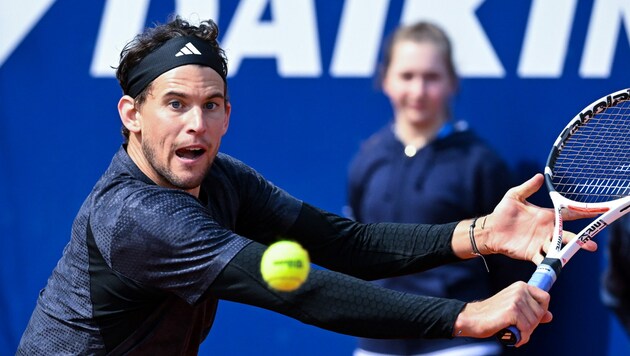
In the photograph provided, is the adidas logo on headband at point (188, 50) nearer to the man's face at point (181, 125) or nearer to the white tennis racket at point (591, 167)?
the man's face at point (181, 125)

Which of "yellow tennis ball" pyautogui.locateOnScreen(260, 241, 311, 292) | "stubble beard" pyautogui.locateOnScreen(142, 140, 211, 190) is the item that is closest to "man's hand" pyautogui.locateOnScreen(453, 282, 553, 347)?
"yellow tennis ball" pyautogui.locateOnScreen(260, 241, 311, 292)

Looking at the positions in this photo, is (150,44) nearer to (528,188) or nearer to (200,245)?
(200,245)

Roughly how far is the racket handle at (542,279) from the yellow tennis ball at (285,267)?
0.61 meters

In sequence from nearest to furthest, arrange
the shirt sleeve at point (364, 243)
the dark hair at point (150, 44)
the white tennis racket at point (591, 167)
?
the white tennis racket at point (591, 167) → the dark hair at point (150, 44) → the shirt sleeve at point (364, 243)

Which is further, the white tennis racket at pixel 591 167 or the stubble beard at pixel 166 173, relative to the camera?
the stubble beard at pixel 166 173

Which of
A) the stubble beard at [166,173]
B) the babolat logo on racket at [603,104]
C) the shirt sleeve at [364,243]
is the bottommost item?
the shirt sleeve at [364,243]

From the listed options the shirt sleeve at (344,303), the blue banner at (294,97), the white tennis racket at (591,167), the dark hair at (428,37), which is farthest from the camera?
the blue banner at (294,97)

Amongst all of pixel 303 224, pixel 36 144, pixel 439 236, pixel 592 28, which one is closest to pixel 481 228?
pixel 439 236

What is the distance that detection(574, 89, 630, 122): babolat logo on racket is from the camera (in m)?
4.18

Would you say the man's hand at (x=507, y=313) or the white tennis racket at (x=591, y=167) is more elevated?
the white tennis racket at (x=591, y=167)

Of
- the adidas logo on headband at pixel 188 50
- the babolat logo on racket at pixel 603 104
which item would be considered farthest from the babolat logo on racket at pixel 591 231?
the adidas logo on headband at pixel 188 50

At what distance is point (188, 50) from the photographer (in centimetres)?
394

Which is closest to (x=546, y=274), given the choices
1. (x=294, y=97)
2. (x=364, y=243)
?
(x=364, y=243)

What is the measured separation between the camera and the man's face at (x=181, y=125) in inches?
153
